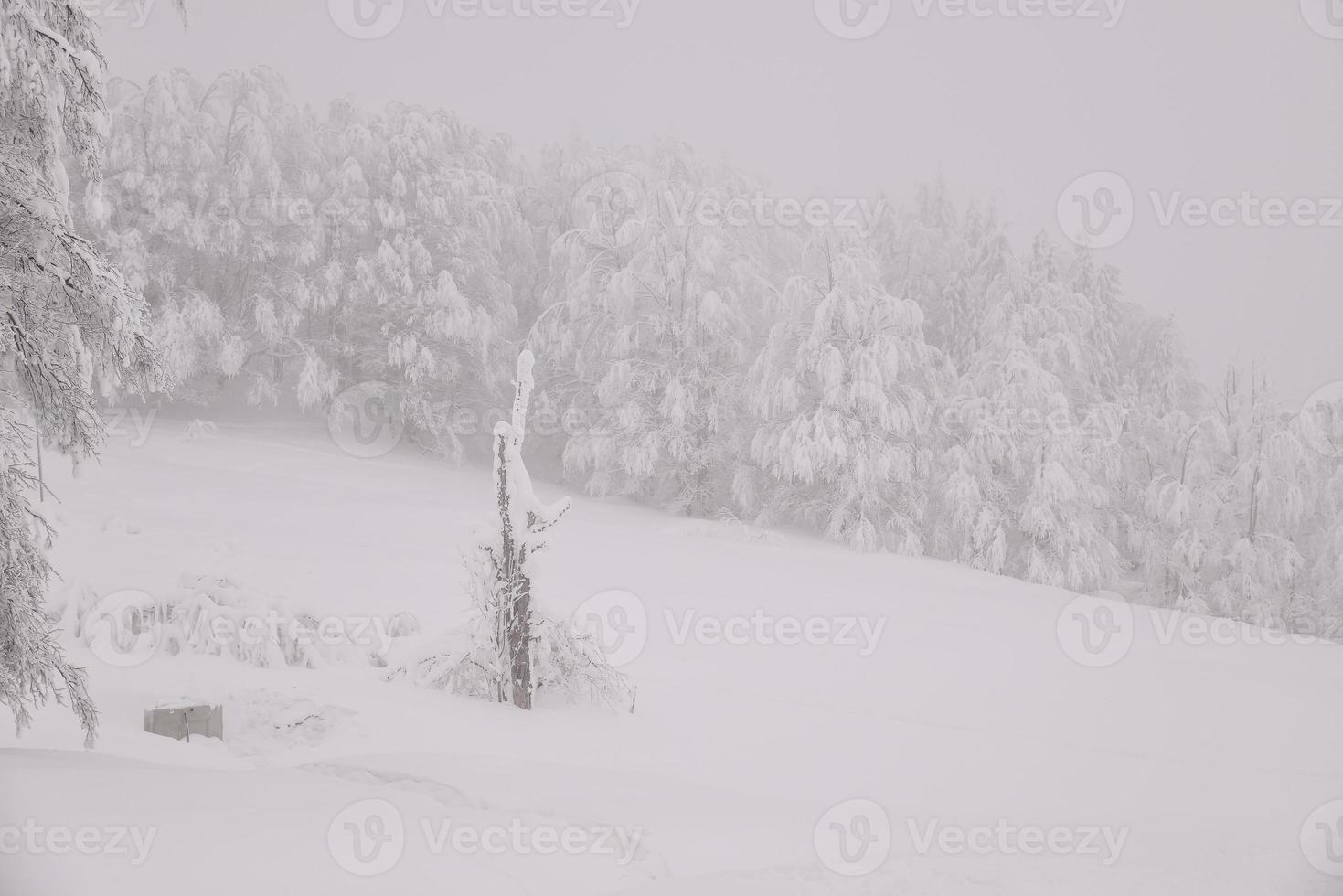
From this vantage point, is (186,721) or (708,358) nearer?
(186,721)

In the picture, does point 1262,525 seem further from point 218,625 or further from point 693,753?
point 218,625

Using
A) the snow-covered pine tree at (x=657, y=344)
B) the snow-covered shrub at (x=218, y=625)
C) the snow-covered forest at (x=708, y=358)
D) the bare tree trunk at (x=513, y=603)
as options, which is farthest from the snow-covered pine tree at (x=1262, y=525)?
the snow-covered shrub at (x=218, y=625)

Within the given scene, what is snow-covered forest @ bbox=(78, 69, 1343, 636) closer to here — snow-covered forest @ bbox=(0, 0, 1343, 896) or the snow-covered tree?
snow-covered forest @ bbox=(0, 0, 1343, 896)

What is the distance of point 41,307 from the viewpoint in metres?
3.58

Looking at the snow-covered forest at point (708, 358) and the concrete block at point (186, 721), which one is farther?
the snow-covered forest at point (708, 358)

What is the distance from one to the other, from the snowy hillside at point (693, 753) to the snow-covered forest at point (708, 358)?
6905 mm

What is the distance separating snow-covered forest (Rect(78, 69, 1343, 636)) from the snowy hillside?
691cm

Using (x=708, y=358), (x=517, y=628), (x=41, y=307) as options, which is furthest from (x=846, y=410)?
(x=41, y=307)

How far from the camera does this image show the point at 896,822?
16.8 ft

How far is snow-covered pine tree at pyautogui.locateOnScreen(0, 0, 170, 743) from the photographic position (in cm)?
348

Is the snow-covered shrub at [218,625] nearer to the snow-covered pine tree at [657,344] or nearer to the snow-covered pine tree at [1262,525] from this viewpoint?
the snow-covered pine tree at [657,344]

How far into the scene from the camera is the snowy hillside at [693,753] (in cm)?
393

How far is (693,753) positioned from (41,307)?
4589 mm

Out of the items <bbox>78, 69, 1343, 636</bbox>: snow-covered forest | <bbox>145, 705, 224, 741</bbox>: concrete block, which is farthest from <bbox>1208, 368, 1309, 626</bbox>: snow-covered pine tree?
<bbox>145, 705, 224, 741</bbox>: concrete block
